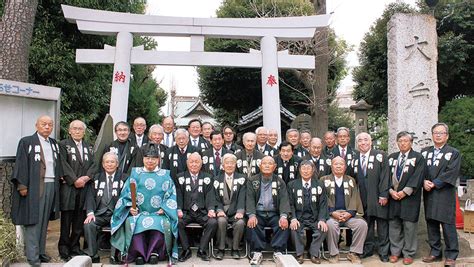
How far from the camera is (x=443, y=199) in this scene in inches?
235

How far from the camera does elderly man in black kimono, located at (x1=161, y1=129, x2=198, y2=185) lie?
6.83 meters

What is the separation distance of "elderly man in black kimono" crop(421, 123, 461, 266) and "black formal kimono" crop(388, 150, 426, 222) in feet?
0.39

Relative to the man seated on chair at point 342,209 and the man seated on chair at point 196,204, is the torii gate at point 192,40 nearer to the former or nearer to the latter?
the man seated on chair at point 342,209

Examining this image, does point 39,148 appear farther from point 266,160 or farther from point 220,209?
point 266,160

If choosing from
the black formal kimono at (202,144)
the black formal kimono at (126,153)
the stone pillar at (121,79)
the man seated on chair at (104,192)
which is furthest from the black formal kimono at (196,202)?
the stone pillar at (121,79)

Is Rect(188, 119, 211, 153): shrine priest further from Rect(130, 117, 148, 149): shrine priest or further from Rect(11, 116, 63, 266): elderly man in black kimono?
Rect(11, 116, 63, 266): elderly man in black kimono

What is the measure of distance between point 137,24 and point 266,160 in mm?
4764

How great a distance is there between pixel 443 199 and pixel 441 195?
0.06 metres

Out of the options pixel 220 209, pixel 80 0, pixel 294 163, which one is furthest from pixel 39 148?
pixel 80 0

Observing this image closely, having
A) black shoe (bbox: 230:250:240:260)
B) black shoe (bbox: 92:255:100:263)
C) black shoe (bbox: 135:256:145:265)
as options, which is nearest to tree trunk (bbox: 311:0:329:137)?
black shoe (bbox: 230:250:240:260)

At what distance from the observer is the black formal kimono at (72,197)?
5.98 metres

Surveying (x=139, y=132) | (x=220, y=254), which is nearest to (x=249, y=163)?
(x=220, y=254)

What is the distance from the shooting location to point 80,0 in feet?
36.2

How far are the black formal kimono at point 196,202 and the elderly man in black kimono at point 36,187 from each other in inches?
64.9
